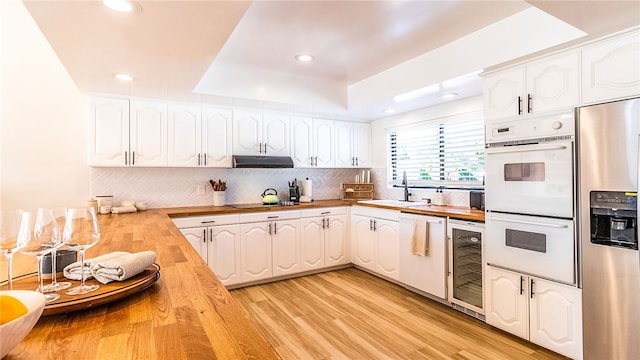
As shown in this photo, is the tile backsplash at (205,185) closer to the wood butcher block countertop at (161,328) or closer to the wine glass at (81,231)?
the wood butcher block countertop at (161,328)

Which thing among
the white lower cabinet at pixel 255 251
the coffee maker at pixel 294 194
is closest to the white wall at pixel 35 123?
the white lower cabinet at pixel 255 251

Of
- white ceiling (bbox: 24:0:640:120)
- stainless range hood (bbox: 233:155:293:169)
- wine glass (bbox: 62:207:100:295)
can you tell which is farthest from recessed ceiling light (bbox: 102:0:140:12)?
stainless range hood (bbox: 233:155:293:169)

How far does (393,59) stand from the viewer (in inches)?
127

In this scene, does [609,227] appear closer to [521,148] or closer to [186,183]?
[521,148]

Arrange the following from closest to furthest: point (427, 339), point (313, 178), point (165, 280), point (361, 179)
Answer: point (165, 280)
point (427, 339)
point (313, 178)
point (361, 179)

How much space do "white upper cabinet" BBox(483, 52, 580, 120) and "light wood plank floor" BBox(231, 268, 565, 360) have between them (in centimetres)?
176

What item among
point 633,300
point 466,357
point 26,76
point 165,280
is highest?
point 26,76

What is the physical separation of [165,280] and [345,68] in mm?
2923

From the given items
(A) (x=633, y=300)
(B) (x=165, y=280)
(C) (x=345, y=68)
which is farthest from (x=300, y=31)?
(A) (x=633, y=300)

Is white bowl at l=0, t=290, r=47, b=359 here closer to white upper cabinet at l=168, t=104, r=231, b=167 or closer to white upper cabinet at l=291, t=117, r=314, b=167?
white upper cabinet at l=168, t=104, r=231, b=167

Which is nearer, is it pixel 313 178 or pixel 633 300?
pixel 633 300

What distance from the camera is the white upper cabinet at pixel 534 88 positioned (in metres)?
2.17

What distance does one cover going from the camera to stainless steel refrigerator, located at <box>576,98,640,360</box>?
74.8 inches

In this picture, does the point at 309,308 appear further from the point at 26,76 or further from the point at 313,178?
the point at 26,76
